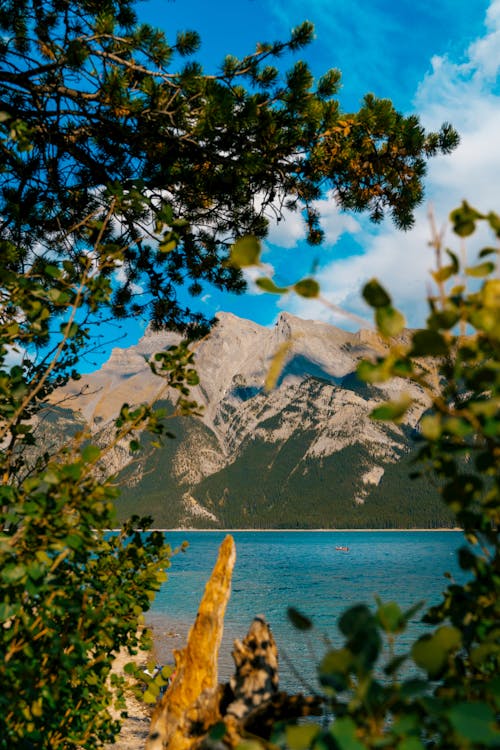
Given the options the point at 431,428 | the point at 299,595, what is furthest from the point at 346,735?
the point at 299,595

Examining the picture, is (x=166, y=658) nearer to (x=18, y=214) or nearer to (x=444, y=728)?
(x=18, y=214)

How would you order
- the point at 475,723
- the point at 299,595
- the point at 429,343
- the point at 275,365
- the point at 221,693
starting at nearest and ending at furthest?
the point at 475,723, the point at 429,343, the point at 275,365, the point at 221,693, the point at 299,595

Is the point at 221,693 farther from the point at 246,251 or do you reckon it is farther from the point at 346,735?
the point at 246,251

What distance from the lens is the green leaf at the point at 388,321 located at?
99 centimetres

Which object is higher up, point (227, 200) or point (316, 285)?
point (227, 200)

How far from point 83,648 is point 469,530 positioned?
1.76 m

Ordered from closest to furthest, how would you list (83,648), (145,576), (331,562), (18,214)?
(83,648) < (145,576) < (18,214) < (331,562)

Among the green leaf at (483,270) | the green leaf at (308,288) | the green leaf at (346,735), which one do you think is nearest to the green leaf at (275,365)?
the green leaf at (308,288)

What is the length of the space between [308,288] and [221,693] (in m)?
2.44

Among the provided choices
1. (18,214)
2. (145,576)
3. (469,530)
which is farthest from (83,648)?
(18,214)

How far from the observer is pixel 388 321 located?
3.28 feet

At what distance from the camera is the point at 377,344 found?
1.27 metres

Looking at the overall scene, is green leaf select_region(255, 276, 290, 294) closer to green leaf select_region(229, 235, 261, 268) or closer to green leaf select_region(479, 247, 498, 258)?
green leaf select_region(229, 235, 261, 268)

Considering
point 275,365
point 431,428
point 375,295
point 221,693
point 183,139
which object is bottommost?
point 221,693
